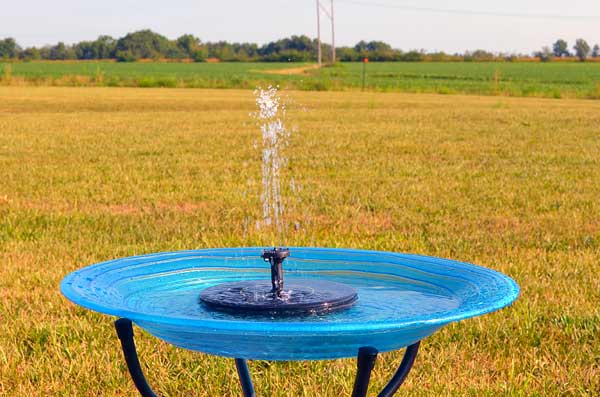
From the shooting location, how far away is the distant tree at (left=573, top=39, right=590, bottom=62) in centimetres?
11600

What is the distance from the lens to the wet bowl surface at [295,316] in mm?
2236

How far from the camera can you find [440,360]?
12.6 ft

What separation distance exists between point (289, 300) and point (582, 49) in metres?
123

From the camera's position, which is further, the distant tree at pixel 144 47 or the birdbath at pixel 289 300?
the distant tree at pixel 144 47

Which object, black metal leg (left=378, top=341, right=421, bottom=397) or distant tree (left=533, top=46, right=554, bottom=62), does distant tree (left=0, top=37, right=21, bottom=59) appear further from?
black metal leg (left=378, top=341, right=421, bottom=397)

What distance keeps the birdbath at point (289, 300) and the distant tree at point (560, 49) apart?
12166 cm

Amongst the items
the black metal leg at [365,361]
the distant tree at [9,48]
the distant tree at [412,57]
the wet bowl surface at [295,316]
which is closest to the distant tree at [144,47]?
the distant tree at [9,48]

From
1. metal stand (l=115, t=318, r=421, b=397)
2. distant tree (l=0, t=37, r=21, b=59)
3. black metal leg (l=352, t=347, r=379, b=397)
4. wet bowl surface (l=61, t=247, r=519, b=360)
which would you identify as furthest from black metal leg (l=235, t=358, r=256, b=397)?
A: distant tree (l=0, t=37, r=21, b=59)

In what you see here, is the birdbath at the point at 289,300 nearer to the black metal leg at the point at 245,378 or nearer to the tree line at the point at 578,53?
the black metal leg at the point at 245,378

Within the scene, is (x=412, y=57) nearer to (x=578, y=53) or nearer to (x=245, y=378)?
(x=578, y=53)

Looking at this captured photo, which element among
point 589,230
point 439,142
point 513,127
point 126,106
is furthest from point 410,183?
point 126,106

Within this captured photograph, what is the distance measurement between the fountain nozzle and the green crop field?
0.78m

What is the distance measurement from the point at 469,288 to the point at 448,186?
6.22m

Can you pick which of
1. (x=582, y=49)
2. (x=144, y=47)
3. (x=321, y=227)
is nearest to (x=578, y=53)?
(x=582, y=49)
